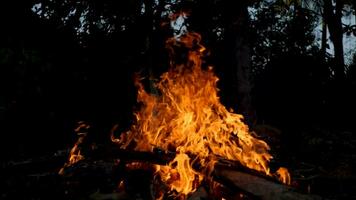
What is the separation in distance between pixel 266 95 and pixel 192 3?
6.02m

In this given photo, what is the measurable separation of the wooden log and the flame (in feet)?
0.77

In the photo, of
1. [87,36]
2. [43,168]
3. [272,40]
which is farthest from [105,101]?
[272,40]

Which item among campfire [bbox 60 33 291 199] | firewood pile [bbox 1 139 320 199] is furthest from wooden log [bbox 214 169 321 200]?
campfire [bbox 60 33 291 199]

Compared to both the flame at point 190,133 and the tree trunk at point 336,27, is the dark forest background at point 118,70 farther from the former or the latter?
the tree trunk at point 336,27

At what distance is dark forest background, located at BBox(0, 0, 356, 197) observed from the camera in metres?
9.05

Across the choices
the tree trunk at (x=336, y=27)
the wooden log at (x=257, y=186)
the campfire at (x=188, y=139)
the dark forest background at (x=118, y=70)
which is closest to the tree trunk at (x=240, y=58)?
the dark forest background at (x=118, y=70)

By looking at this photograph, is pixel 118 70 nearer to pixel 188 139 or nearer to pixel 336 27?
pixel 188 139

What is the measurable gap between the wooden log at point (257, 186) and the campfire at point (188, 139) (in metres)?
0.16

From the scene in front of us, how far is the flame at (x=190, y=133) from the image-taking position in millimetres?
5559

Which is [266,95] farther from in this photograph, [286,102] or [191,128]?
[191,128]

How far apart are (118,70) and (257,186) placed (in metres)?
7.07

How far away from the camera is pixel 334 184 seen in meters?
6.31

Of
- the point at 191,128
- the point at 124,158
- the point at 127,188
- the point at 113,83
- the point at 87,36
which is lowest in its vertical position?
the point at 127,188

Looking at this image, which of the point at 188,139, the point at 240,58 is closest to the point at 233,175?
the point at 188,139
